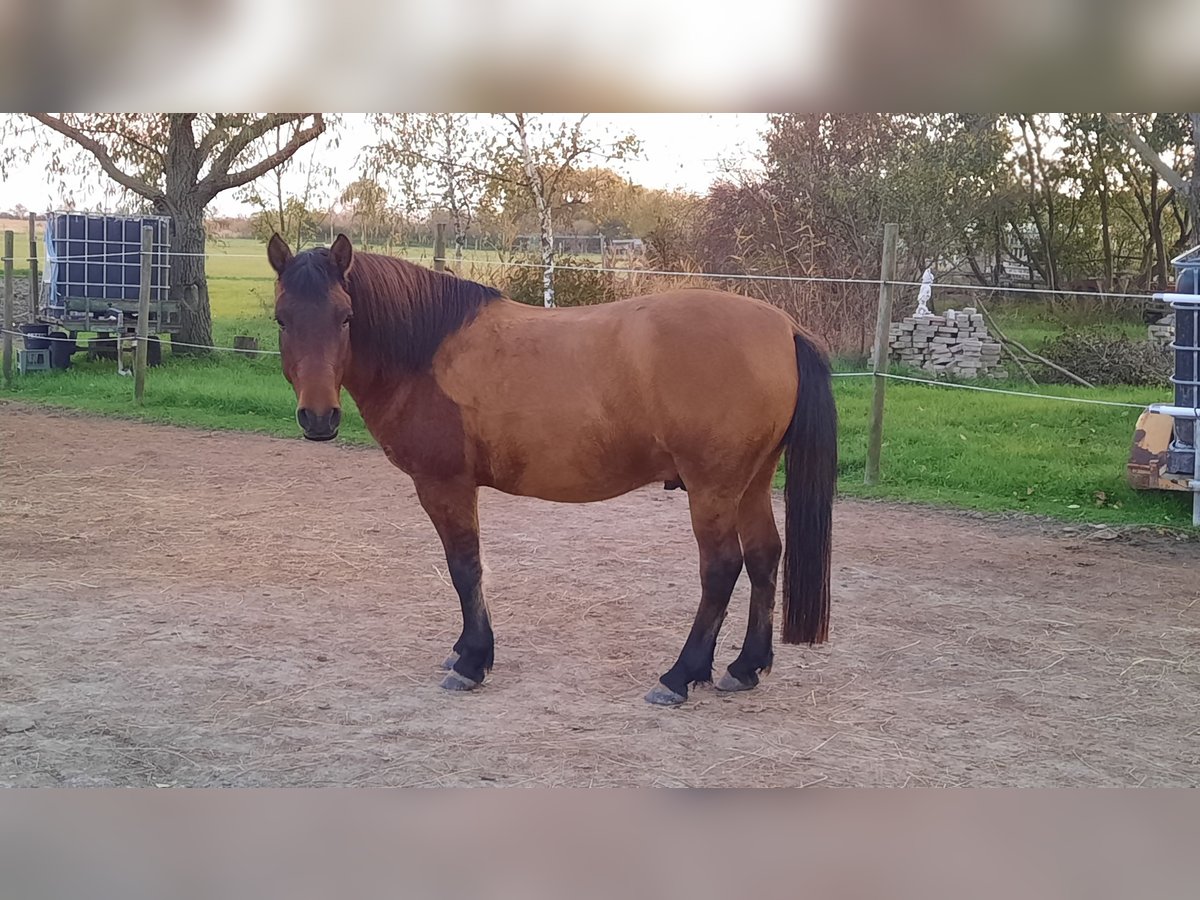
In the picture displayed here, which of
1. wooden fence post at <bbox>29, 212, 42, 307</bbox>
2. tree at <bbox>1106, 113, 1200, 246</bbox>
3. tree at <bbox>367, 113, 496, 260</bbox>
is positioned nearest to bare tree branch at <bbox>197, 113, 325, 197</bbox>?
tree at <bbox>367, 113, 496, 260</bbox>

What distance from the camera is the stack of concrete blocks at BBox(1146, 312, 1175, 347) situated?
5.75m

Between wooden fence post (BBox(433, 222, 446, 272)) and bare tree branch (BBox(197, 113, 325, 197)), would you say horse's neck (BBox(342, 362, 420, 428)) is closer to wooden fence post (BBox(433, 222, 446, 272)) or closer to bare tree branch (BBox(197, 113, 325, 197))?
wooden fence post (BBox(433, 222, 446, 272))

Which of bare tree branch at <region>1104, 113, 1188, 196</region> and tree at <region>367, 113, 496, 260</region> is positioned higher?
bare tree branch at <region>1104, 113, 1188, 196</region>

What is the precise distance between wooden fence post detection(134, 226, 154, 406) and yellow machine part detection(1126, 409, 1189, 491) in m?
5.39

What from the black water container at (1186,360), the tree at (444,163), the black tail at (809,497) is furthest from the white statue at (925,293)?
the black tail at (809,497)

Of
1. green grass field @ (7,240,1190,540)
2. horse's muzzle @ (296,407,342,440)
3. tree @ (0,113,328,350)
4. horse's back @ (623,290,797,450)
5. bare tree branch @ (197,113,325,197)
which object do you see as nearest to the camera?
horse's muzzle @ (296,407,342,440)

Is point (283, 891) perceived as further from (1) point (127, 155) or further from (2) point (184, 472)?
(1) point (127, 155)

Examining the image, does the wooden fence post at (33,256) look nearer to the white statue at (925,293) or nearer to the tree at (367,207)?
the tree at (367,207)

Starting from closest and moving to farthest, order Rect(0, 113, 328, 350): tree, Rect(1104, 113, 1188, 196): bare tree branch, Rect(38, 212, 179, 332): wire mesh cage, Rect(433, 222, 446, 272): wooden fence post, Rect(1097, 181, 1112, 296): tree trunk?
1. Rect(433, 222, 446, 272): wooden fence post
2. Rect(0, 113, 328, 350): tree
3. Rect(38, 212, 179, 332): wire mesh cage
4. Rect(1104, 113, 1188, 196): bare tree branch
5. Rect(1097, 181, 1112, 296): tree trunk

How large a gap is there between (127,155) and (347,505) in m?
2.53

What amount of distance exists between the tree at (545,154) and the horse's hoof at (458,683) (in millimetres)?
2274

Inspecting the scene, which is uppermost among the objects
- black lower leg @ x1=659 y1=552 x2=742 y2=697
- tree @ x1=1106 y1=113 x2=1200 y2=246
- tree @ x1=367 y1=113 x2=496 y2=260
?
tree @ x1=1106 y1=113 x2=1200 y2=246

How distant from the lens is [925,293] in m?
5.36

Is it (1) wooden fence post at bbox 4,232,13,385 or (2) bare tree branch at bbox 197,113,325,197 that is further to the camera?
(1) wooden fence post at bbox 4,232,13,385
